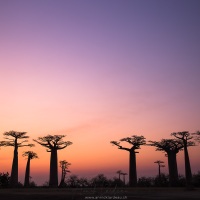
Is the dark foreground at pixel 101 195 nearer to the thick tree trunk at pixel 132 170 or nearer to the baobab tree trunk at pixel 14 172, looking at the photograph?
the baobab tree trunk at pixel 14 172

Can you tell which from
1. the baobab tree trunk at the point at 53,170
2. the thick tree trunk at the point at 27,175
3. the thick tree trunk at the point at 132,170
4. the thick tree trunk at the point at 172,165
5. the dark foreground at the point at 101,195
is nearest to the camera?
the dark foreground at the point at 101,195

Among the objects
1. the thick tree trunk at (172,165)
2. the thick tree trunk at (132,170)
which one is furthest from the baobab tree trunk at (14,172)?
the thick tree trunk at (172,165)

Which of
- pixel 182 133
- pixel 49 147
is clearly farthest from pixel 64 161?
pixel 182 133

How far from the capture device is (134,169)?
47188mm

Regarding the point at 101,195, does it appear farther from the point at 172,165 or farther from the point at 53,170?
the point at 172,165

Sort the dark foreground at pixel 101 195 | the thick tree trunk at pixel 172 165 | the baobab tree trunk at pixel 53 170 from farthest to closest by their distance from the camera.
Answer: the thick tree trunk at pixel 172 165
the baobab tree trunk at pixel 53 170
the dark foreground at pixel 101 195

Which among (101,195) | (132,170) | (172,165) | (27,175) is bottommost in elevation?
(101,195)

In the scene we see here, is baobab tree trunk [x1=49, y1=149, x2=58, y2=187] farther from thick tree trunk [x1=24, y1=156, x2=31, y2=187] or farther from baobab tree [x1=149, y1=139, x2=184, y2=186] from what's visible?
baobab tree [x1=149, y1=139, x2=184, y2=186]

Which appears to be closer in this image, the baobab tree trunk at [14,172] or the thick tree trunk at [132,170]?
the baobab tree trunk at [14,172]

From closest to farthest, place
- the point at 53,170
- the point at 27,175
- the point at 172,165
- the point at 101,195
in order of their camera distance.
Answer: the point at 101,195, the point at 53,170, the point at 172,165, the point at 27,175

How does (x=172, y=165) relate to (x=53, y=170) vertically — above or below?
above

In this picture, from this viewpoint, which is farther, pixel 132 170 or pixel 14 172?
pixel 132 170

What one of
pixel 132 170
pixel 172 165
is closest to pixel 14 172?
pixel 132 170

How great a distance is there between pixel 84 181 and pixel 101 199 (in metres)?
52.5
